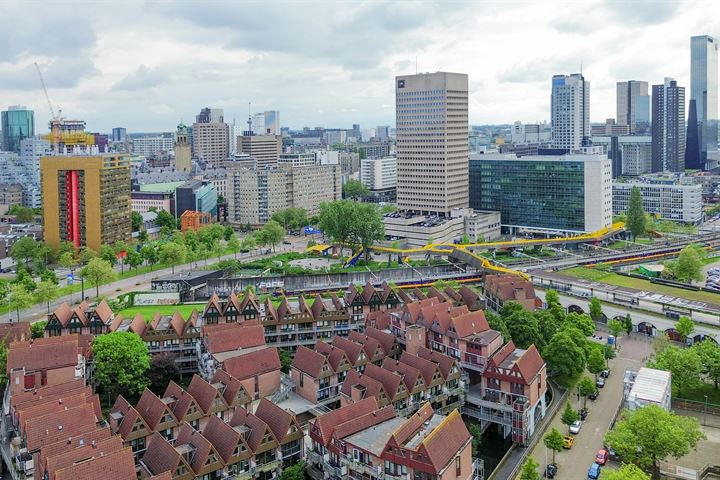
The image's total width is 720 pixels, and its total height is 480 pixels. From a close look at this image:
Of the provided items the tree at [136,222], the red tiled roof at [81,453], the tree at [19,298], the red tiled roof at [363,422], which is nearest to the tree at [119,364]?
the red tiled roof at [81,453]

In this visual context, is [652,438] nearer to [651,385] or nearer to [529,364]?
[651,385]

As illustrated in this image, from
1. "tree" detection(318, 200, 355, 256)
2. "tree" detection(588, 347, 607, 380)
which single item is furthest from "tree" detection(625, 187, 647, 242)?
"tree" detection(588, 347, 607, 380)

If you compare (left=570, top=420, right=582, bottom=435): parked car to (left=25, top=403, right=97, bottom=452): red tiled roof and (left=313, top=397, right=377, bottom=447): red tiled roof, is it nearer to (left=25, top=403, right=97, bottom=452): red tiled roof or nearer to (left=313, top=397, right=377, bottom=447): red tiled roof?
(left=313, top=397, right=377, bottom=447): red tiled roof

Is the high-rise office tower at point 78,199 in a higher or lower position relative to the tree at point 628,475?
higher

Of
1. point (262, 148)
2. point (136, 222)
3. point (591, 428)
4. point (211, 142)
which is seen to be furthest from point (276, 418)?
point (211, 142)

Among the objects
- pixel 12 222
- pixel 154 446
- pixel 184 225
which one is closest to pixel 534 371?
pixel 154 446

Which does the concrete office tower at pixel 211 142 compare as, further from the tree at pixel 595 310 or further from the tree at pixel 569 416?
the tree at pixel 569 416

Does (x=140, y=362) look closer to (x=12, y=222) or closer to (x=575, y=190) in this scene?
(x=575, y=190)
